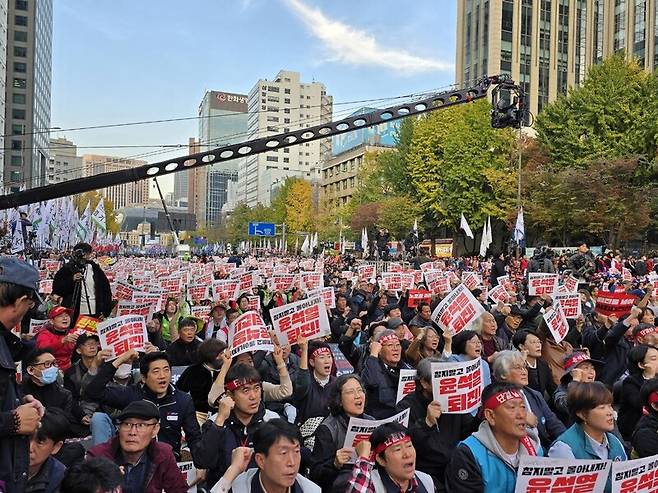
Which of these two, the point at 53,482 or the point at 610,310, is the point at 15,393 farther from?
the point at 610,310

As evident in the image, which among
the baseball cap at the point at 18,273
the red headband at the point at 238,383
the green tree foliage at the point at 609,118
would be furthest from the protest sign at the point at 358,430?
the green tree foliage at the point at 609,118

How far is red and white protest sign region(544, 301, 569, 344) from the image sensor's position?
6.83 meters

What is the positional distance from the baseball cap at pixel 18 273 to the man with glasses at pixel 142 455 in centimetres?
119

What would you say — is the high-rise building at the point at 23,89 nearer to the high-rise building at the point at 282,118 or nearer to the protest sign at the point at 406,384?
the high-rise building at the point at 282,118

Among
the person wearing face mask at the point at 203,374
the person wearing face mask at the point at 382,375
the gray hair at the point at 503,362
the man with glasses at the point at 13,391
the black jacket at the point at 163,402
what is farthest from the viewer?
the person wearing face mask at the point at 203,374

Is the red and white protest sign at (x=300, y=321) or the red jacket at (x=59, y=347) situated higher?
the red and white protest sign at (x=300, y=321)

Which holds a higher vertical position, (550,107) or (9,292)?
(550,107)

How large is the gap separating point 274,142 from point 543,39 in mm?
60429

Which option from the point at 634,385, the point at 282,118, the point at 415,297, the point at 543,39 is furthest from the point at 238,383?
the point at 282,118

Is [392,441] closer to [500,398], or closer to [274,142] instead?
[500,398]

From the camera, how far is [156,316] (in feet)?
30.9

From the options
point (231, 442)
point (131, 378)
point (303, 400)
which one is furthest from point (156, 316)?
point (231, 442)

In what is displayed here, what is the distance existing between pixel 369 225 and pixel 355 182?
28.0 metres

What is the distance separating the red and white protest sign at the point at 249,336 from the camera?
215 inches
